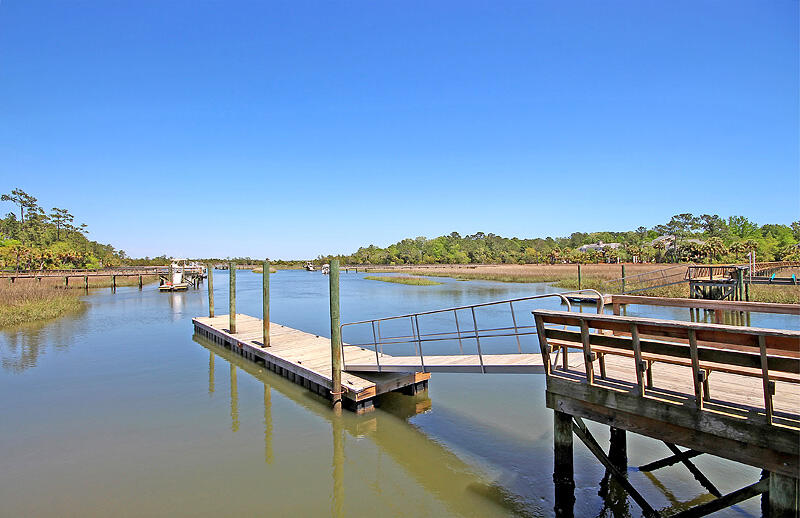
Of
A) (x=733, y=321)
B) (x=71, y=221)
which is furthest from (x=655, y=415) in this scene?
(x=71, y=221)

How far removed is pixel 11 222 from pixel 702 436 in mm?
111793

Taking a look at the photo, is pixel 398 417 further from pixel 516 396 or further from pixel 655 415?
pixel 655 415

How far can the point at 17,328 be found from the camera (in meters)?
22.9

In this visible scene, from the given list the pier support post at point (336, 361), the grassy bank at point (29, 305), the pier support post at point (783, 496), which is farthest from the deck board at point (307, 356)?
the grassy bank at point (29, 305)

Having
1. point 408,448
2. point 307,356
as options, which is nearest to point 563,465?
point 408,448

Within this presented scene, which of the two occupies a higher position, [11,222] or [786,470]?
[11,222]

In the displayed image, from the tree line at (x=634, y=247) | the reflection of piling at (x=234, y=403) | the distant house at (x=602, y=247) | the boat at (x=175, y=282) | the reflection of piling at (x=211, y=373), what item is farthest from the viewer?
the distant house at (x=602, y=247)

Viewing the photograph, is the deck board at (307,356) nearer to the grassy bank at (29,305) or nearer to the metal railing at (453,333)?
the metal railing at (453,333)

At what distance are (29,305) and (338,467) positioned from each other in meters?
29.4

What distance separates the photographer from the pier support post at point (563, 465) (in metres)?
5.89

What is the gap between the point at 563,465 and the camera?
604 cm

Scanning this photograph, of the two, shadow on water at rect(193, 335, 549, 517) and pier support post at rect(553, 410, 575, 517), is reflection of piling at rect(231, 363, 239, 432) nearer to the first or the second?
shadow on water at rect(193, 335, 549, 517)

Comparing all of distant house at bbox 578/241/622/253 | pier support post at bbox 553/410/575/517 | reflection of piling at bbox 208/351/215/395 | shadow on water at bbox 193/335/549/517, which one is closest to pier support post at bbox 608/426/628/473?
pier support post at bbox 553/410/575/517

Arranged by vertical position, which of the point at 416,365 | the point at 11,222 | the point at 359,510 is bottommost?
the point at 359,510
